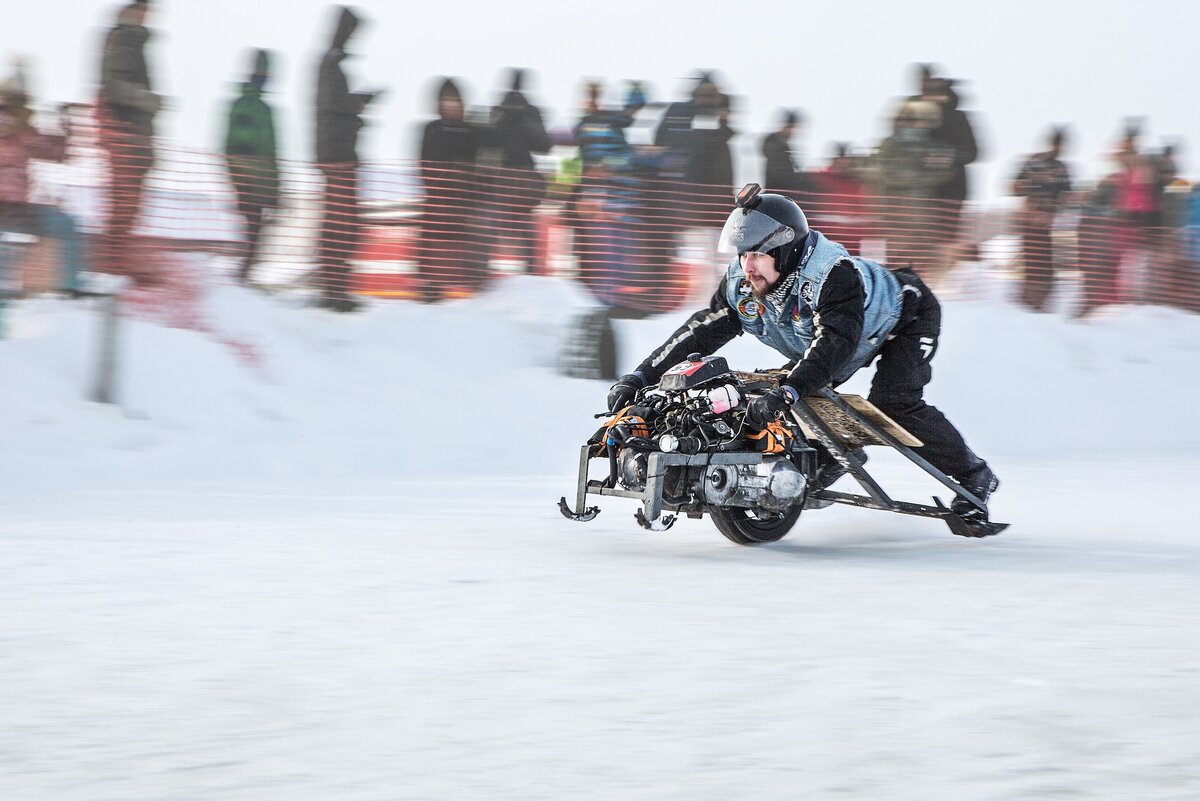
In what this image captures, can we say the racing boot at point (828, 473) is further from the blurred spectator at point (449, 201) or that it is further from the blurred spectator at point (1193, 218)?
the blurred spectator at point (1193, 218)

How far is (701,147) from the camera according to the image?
1226cm

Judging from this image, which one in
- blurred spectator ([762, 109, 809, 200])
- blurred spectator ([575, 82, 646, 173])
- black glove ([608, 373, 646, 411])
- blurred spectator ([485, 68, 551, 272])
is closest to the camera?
black glove ([608, 373, 646, 411])

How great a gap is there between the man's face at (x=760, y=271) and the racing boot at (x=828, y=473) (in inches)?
28.5

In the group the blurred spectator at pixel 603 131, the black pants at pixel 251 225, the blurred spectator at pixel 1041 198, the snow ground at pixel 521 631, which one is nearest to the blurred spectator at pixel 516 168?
the blurred spectator at pixel 603 131

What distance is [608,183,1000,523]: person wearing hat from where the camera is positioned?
19.6ft

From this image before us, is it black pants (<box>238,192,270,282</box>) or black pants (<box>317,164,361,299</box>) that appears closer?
black pants (<box>238,192,270,282</box>)

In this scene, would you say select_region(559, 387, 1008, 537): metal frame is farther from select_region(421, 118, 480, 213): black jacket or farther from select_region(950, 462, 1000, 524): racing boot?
select_region(421, 118, 480, 213): black jacket

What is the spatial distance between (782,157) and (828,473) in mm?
6800

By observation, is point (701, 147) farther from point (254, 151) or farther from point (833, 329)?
point (833, 329)

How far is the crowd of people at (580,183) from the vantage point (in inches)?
396

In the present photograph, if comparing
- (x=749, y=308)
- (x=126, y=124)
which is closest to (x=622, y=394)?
(x=749, y=308)

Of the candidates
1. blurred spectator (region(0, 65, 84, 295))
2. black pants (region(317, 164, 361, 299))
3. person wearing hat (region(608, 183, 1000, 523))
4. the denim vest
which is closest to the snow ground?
person wearing hat (region(608, 183, 1000, 523))

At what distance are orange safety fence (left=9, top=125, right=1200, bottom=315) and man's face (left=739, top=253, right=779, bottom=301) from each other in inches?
215

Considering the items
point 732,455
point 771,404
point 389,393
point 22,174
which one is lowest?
point 389,393
